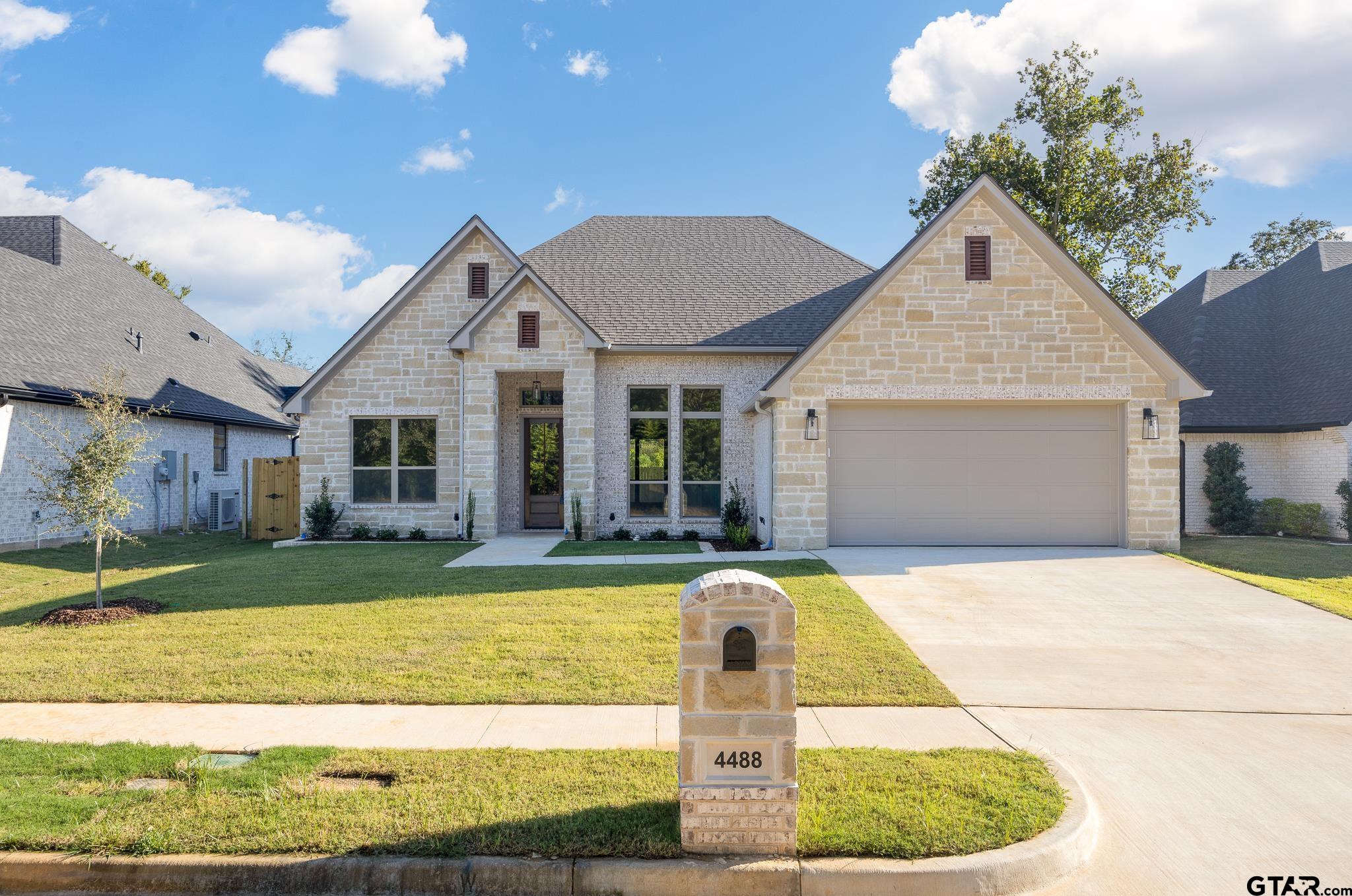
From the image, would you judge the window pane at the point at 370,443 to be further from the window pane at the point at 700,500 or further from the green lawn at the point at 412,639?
the window pane at the point at 700,500

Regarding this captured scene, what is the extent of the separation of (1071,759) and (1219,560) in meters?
10.2

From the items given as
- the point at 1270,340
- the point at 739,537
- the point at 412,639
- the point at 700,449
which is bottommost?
the point at 412,639

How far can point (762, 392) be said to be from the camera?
13445 mm

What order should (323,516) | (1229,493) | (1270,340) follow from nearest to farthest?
(323,516)
(1229,493)
(1270,340)

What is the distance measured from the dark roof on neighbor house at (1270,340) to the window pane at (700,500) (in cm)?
1073

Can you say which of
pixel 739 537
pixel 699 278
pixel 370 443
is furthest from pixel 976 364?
pixel 370 443

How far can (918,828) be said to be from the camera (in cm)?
364

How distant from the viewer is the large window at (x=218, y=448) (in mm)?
20484

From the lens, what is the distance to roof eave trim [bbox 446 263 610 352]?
15.1 meters

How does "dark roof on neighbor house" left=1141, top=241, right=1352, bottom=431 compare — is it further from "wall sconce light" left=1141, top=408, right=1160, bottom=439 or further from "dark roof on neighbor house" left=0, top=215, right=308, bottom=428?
"dark roof on neighbor house" left=0, top=215, right=308, bottom=428

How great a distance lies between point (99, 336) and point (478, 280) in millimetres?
9897

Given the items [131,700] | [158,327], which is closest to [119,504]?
[131,700]

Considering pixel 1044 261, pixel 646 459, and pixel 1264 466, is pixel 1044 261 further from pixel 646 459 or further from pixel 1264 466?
pixel 1264 466

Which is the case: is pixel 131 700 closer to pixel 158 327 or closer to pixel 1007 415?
pixel 1007 415
